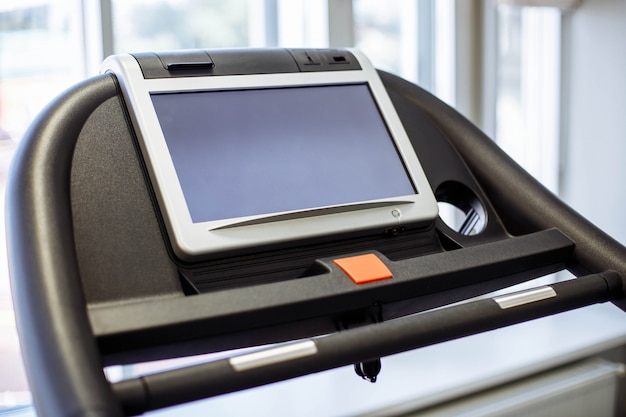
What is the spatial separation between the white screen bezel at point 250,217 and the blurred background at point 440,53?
45 centimetres

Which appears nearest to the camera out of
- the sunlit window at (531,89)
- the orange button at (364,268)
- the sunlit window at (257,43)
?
the orange button at (364,268)

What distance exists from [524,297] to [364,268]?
190 mm

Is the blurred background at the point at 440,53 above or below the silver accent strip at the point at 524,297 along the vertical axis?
above

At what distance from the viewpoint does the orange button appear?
0.83 m

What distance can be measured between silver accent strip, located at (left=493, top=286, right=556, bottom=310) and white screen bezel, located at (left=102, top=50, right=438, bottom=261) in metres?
0.17

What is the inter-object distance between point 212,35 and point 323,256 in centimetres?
82

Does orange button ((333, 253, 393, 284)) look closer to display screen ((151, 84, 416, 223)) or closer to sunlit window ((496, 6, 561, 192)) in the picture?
display screen ((151, 84, 416, 223))

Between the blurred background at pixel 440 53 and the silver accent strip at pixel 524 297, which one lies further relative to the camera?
the blurred background at pixel 440 53

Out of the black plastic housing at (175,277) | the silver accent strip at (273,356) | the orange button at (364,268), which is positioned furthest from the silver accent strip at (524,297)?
the silver accent strip at (273,356)

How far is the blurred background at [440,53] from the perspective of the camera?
4.40 ft

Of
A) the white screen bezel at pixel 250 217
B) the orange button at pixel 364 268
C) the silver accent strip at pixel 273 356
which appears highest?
the white screen bezel at pixel 250 217

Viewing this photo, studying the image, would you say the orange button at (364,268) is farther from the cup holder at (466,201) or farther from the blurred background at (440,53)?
the blurred background at (440,53)

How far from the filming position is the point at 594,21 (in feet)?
6.57

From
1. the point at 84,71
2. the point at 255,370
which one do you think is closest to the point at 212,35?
the point at 84,71
